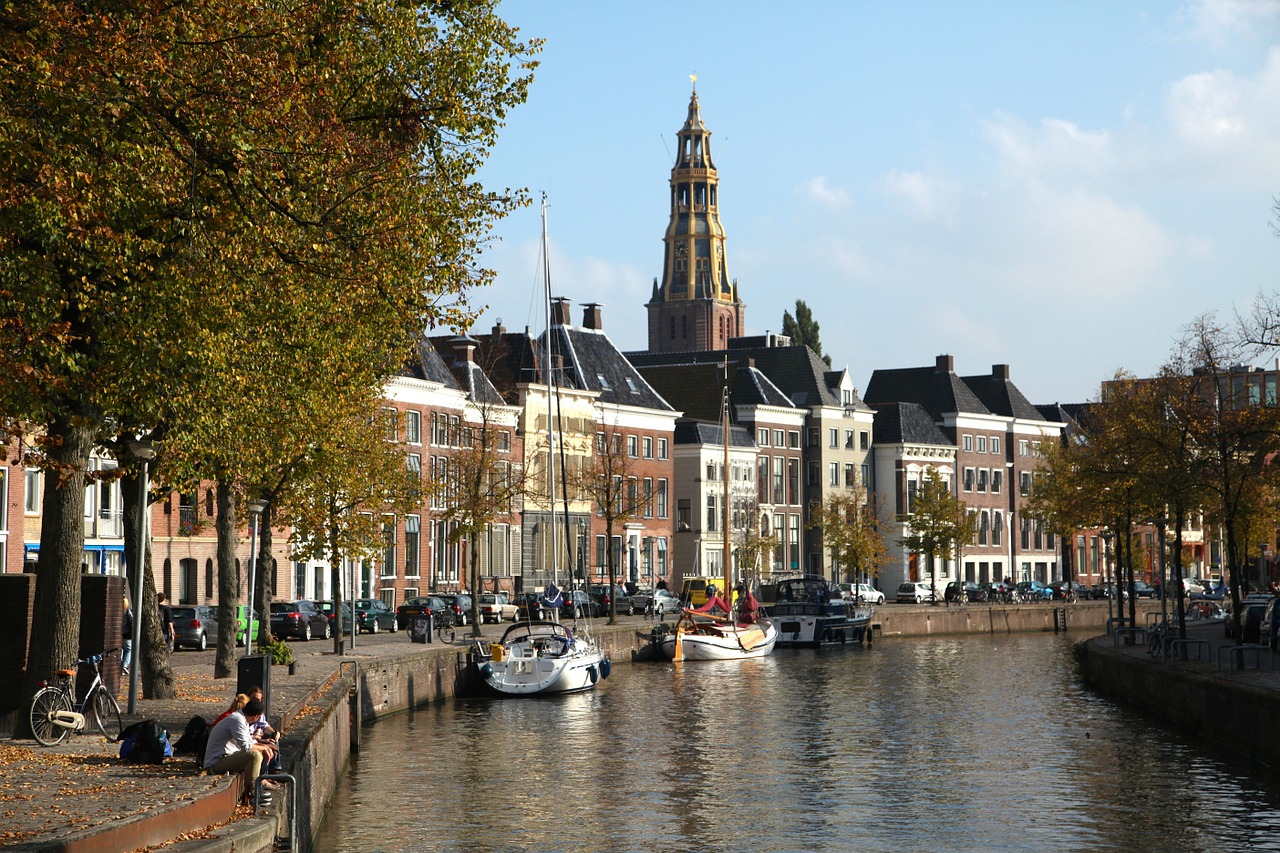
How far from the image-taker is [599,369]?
4382 inches

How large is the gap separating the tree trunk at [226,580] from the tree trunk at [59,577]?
13141 mm

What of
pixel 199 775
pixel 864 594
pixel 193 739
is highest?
pixel 864 594

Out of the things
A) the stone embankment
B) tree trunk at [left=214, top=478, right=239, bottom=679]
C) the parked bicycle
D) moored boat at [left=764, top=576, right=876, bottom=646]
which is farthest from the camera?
moored boat at [left=764, top=576, right=876, bottom=646]

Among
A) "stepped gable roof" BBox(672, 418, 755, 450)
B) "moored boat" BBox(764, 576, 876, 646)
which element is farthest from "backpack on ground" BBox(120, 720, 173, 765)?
"stepped gable roof" BBox(672, 418, 755, 450)

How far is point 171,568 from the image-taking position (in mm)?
74062

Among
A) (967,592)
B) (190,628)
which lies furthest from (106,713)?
(967,592)

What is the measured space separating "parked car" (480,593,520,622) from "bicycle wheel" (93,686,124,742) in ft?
164

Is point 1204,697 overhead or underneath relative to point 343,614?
underneath

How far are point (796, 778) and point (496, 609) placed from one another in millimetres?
45681

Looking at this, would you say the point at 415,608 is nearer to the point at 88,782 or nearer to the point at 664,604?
the point at 664,604

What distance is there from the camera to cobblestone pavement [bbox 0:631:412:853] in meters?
19.1

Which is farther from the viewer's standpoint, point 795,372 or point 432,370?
point 795,372

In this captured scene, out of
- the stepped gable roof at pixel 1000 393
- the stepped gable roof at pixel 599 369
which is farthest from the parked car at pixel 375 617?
the stepped gable roof at pixel 1000 393

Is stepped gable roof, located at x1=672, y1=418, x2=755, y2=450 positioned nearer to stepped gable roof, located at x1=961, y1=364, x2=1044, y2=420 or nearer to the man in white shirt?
stepped gable roof, located at x1=961, y1=364, x2=1044, y2=420
